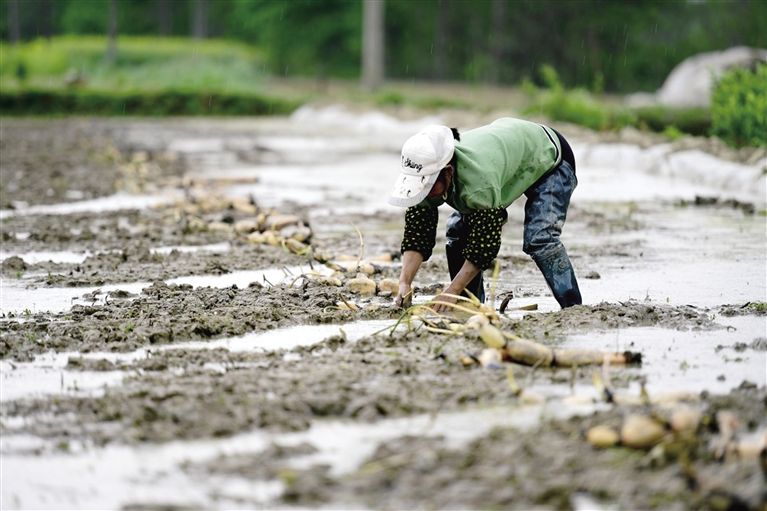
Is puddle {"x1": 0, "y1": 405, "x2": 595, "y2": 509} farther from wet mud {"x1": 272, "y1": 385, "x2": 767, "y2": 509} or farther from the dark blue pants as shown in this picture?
the dark blue pants

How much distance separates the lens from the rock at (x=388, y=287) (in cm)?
584

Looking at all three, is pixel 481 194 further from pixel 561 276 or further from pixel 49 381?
pixel 49 381

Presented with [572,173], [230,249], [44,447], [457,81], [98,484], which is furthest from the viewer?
[457,81]

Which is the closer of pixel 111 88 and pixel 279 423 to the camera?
pixel 279 423

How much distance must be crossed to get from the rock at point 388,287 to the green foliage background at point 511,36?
2854cm

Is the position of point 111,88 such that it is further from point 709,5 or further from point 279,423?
point 279,423

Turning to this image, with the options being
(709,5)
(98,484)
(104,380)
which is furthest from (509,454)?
(709,5)

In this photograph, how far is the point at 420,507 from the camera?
2.93 meters

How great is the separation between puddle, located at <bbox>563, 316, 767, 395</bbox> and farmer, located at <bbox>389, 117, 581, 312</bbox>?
63cm

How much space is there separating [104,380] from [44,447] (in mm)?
730

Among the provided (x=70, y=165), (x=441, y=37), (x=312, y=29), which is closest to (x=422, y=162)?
(x=70, y=165)

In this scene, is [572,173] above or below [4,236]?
above

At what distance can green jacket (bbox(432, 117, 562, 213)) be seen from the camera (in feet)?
16.6

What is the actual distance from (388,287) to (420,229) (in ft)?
1.91
